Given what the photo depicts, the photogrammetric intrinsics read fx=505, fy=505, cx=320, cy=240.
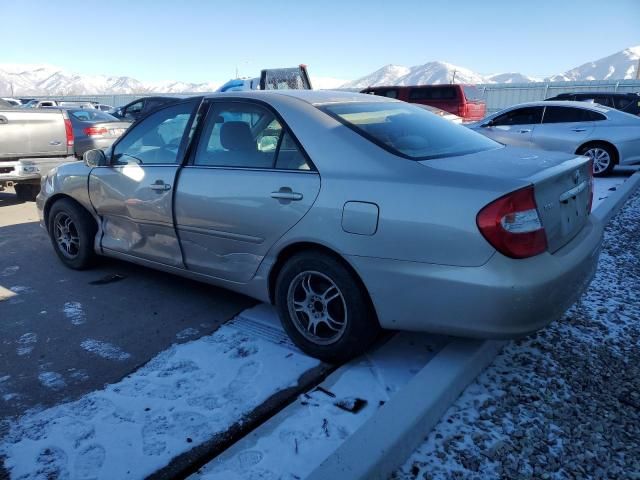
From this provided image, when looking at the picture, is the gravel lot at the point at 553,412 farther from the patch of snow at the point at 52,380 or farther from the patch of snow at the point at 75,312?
the patch of snow at the point at 75,312

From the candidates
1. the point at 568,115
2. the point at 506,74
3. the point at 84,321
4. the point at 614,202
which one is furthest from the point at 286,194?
the point at 506,74

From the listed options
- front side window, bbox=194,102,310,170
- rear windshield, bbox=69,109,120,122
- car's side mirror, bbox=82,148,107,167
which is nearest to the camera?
front side window, bbox=194,102,310,170

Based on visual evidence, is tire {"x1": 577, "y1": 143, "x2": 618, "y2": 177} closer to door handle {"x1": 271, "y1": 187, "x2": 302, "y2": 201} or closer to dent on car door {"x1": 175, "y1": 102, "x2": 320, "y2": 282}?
dent on car door {"x1": 175, "y1": 102, "x2": 320, "y2": 282}

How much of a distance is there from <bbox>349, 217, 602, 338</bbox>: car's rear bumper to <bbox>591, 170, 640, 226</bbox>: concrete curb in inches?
114

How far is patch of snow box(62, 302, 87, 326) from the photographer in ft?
12.1

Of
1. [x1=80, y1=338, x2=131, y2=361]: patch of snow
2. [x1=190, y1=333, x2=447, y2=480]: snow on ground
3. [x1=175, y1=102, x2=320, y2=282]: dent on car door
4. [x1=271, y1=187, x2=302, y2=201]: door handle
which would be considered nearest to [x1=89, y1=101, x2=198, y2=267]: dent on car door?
[x1=175, y1=102, x2=320, y2=282]: dent on car door

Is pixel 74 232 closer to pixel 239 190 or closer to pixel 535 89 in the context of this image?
pixel 239 190

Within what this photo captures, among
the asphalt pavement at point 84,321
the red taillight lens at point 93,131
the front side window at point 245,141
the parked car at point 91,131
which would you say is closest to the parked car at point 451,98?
the parked car at point 91,131

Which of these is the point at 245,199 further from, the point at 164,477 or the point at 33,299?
the point at 33,299

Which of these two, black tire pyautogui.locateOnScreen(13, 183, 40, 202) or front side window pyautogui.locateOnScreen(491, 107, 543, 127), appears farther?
front side window pyautogui.locateOnScreen(491, 107, 543, 127)

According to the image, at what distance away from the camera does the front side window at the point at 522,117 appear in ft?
31.2

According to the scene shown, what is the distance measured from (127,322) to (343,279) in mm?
1810

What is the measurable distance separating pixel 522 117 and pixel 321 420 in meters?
8.76

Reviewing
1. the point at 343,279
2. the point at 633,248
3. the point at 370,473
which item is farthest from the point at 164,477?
the point at 633,248
